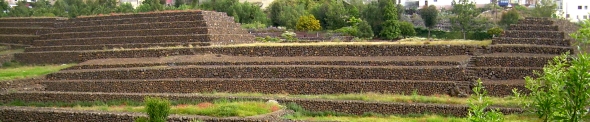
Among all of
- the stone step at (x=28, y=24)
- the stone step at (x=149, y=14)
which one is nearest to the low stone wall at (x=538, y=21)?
the stone step at (x=149, y=14)

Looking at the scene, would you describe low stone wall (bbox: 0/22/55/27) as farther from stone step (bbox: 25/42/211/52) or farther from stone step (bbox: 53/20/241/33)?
stone step (bbox: 25/42/211/52)

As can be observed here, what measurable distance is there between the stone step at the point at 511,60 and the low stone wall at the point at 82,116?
824cm

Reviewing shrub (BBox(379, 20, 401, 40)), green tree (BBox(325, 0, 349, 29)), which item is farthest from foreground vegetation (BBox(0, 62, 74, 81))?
green tree (BBox(325, 0, 349, 29))

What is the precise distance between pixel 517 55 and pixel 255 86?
33.2 ft

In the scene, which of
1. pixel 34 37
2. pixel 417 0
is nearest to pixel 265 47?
pixel 34 37

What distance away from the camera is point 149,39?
34.2 meters

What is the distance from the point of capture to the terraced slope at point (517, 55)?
2297 cm

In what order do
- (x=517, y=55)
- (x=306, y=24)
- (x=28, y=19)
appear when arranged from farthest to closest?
1. (x=306, y=24)
2. (x=28, y=19)
3. (x=517, y=55)

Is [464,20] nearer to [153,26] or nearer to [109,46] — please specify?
[153,26]

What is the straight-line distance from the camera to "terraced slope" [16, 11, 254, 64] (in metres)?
33.4

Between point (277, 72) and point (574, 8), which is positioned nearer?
point (277, 72)

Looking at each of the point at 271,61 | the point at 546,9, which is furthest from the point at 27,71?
the point at 546,9

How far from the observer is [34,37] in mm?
41875

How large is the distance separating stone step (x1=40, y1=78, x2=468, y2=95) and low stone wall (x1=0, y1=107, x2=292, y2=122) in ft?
12.5
